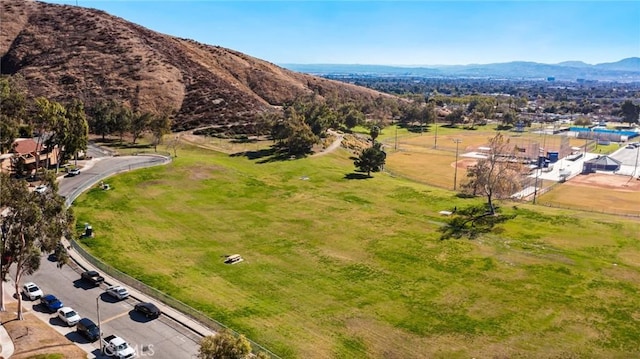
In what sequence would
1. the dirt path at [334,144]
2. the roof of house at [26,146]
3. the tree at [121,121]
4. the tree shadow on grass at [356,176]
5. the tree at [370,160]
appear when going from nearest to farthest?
1. the roof of house at [26,146]
2. the tree shadow on grass at [356,176]
3. the tree at [370,160]
4. the tree at [121,121]
5. the dirt path at [334,144]

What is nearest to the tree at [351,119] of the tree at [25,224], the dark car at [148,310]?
the dark car at [148,310]

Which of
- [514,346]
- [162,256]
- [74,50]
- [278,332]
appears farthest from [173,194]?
[74,50]

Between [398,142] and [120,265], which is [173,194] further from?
[398,142]

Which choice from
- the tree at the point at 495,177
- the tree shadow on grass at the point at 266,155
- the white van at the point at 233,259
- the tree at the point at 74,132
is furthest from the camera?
the tree shadow on grass at the point at 266,155

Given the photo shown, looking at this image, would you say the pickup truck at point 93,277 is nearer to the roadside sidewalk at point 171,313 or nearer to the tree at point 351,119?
the roadside sidewalk at point 171,313

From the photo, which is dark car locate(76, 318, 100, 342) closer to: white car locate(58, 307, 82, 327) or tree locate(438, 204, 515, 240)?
white car locate(58, 307, 82, 327)

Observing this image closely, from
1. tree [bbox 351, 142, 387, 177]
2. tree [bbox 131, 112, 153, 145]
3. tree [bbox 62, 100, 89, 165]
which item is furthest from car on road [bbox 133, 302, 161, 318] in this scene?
tree [bbox 131, 112, 153, 145]
